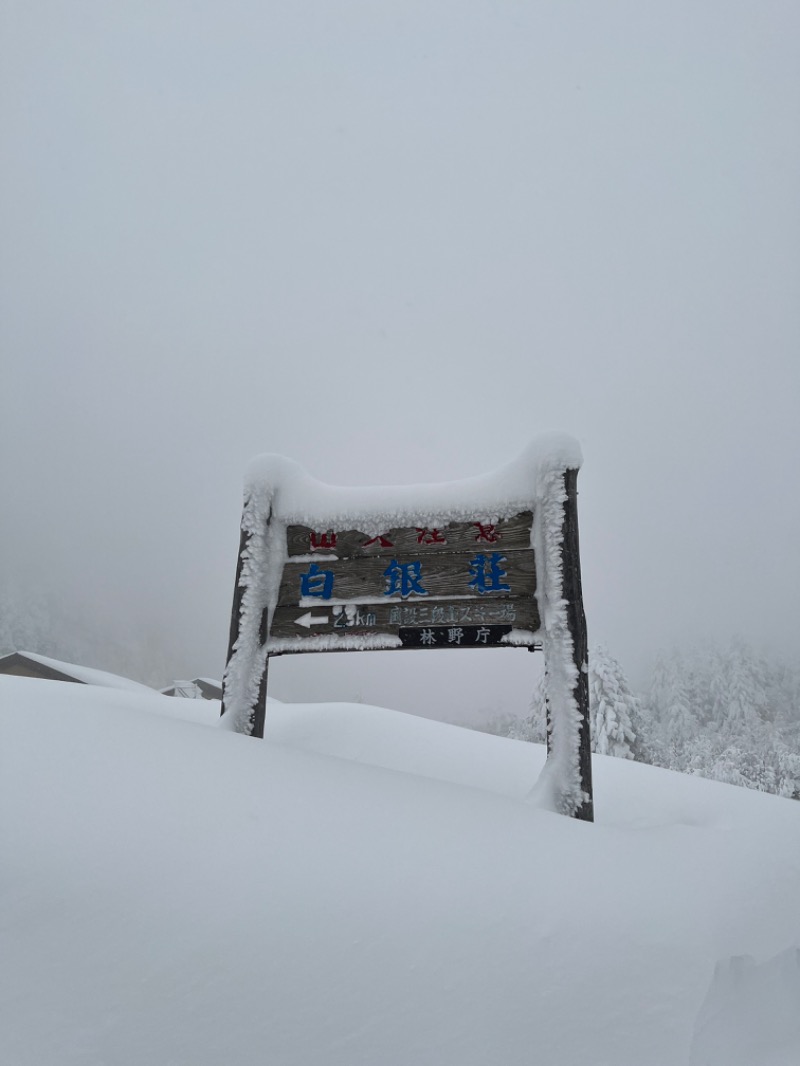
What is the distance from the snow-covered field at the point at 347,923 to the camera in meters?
1.62

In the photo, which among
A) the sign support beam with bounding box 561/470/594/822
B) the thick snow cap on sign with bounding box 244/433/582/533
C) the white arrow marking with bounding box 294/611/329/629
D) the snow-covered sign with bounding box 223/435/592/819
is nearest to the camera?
the sign support beam with bounding box 561/470/594/822

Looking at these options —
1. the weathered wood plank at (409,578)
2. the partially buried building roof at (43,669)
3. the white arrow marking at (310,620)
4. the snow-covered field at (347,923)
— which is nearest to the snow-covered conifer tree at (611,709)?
the partially buried building roof at (43,669)

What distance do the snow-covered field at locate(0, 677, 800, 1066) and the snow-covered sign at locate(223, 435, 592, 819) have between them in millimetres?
1280

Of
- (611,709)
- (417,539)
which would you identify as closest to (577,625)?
(417,539)

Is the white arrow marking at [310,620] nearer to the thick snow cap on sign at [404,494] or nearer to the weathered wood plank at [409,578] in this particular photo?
the weathered wood plank at [409,578]

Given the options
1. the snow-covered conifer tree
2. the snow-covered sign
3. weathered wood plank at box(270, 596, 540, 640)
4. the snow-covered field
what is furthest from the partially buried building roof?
the snow-covered field

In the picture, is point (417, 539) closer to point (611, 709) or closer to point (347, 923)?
point (347, 923)

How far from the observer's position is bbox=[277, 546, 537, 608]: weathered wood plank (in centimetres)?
401

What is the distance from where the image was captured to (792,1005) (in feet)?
6.50

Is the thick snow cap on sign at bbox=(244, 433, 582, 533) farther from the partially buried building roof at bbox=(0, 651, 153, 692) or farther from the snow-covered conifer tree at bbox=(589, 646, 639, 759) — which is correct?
the partially buried building roof at bbox=(0, 651, 153, 692)

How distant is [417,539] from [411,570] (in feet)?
0.78

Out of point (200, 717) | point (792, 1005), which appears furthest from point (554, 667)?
point (200, 717)

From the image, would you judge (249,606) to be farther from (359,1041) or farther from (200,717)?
(359,1041)

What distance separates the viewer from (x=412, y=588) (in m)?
4.15
